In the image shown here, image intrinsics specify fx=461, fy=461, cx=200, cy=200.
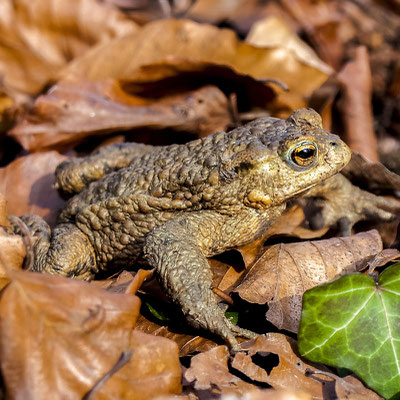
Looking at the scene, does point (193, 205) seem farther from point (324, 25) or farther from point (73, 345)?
point (324, 25)

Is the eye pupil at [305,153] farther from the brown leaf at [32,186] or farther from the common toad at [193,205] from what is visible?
the brown leaf at [32,186]

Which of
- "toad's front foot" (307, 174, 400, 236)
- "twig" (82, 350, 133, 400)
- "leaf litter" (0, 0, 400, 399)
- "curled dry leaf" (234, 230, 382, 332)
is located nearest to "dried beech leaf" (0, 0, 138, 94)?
"leaf litter" (0, 0, 400, 399)

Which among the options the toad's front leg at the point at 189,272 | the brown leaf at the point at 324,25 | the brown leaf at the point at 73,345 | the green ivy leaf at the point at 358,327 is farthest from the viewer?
the brown leaf at the point at 324,25

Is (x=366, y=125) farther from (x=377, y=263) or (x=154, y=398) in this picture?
(x=154, y=398)

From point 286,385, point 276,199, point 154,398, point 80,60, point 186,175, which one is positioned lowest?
point 286,385

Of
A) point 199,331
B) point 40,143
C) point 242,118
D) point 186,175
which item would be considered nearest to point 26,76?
point 40,143

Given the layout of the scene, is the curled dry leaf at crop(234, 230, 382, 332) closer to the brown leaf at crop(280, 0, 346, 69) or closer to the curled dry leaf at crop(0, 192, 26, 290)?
the curled dry leaf at crop(0, 192, 26, 290)

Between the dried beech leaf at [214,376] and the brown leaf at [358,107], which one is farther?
the brown leaf at [358,107]

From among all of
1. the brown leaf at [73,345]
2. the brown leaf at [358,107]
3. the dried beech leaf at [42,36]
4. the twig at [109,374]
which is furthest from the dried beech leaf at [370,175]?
the dried beech leaf at [42,36]
